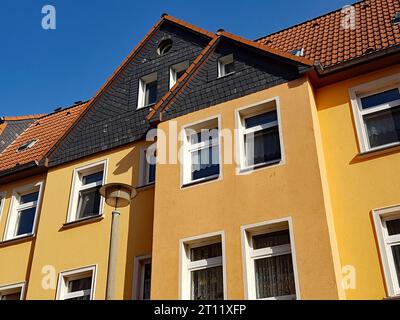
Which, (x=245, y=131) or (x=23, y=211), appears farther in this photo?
(x=23, y=211)

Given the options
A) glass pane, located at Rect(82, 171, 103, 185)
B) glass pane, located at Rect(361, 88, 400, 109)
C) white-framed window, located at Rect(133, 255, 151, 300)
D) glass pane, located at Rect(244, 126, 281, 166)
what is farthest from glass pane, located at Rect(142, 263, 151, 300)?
glass pane, located at Rect(361, 88, 400, 109)

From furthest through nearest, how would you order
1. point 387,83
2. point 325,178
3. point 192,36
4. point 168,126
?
point 192,36, point 168,126, point 387,83, point 325,178

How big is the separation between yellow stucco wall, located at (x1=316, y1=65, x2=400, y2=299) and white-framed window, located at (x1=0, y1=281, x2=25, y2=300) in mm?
7322

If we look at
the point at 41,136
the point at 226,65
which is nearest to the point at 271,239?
the point at 226,65

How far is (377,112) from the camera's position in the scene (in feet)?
34.9

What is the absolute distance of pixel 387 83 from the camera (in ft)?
35.4

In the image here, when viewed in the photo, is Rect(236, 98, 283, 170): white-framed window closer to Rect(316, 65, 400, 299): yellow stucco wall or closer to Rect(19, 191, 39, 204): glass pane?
Rect(316, 65, 400, 299): yellow stucco wall

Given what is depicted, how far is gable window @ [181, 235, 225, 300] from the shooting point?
974cm

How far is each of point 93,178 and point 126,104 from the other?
7.06 feet

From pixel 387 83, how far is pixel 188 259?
5162 millimetres

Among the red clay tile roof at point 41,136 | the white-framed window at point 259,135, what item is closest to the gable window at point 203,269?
the white-framed window at point 259,135

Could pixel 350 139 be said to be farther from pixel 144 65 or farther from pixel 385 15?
pixel 144 65

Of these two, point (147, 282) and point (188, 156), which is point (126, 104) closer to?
point (188, 156)
